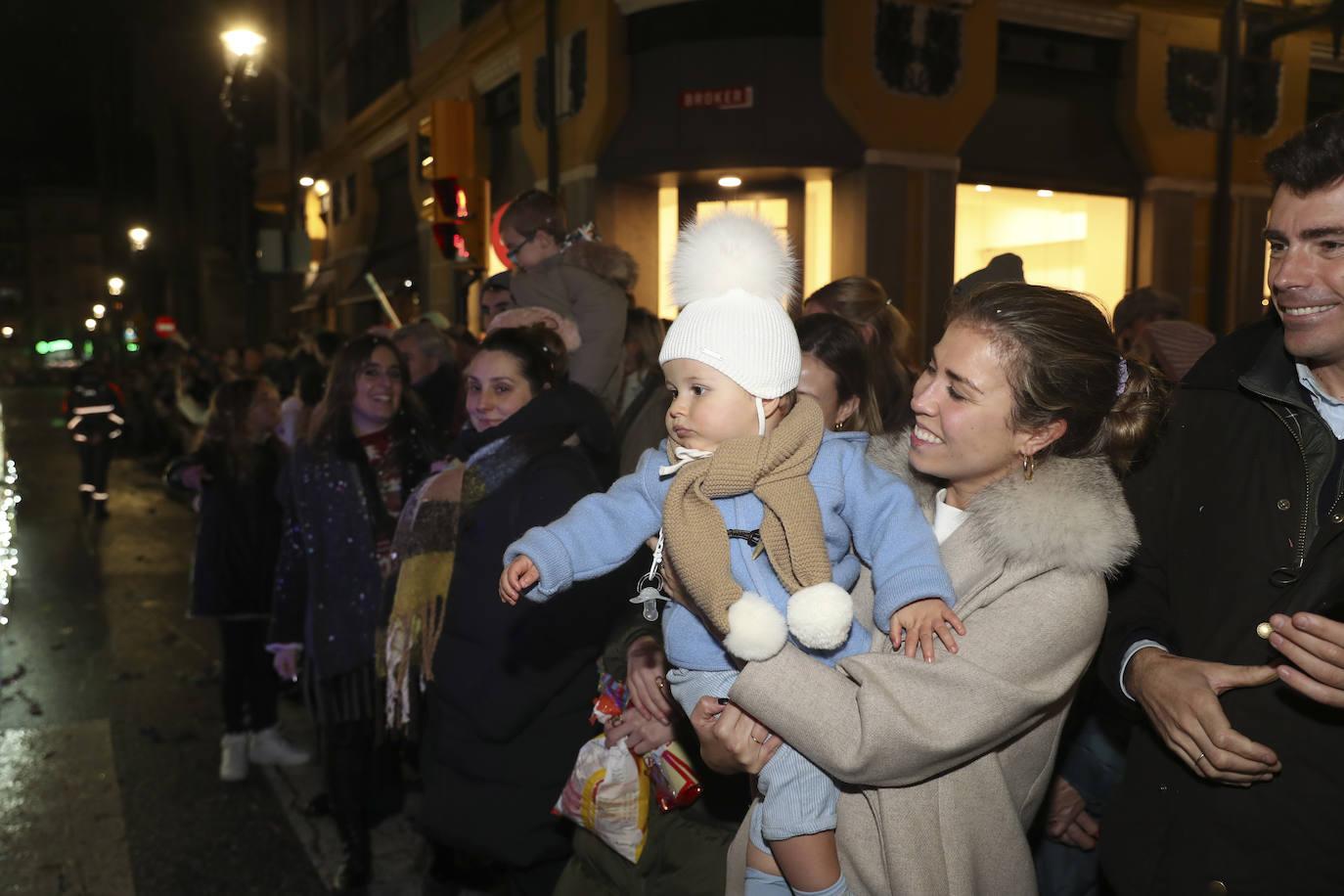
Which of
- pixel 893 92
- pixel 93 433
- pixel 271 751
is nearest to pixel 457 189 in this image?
pixel 893 92

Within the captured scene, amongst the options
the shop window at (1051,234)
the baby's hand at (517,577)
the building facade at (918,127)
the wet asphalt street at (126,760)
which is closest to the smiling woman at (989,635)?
the baby's hand at (517,577)

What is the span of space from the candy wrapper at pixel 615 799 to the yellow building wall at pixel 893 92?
30.3 ft

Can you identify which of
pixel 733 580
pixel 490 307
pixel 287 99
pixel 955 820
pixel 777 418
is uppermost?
pixel 287 99

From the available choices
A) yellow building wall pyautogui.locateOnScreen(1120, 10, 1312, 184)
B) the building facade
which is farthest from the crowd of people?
yellow building wall pyautogui.locateOnScreen(1120, 10, 1312, 184)

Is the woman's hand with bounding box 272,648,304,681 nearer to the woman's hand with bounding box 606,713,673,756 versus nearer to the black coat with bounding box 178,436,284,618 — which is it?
the black coat with bounding box 178,436,284,618

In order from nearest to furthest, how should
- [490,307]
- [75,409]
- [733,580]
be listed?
[733,580] < [490,307] < [75,409]

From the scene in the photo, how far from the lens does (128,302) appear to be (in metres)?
60.9

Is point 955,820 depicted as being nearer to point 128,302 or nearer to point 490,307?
point 490,307

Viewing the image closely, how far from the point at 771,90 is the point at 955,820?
1021 cm

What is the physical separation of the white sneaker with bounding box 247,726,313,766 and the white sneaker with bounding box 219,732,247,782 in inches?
5.8

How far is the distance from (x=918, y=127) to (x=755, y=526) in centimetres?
989

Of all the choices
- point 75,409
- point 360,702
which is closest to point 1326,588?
point 360,702

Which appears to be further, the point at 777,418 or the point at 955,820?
the point at 777,418

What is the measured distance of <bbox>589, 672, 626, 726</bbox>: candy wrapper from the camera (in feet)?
9.69
